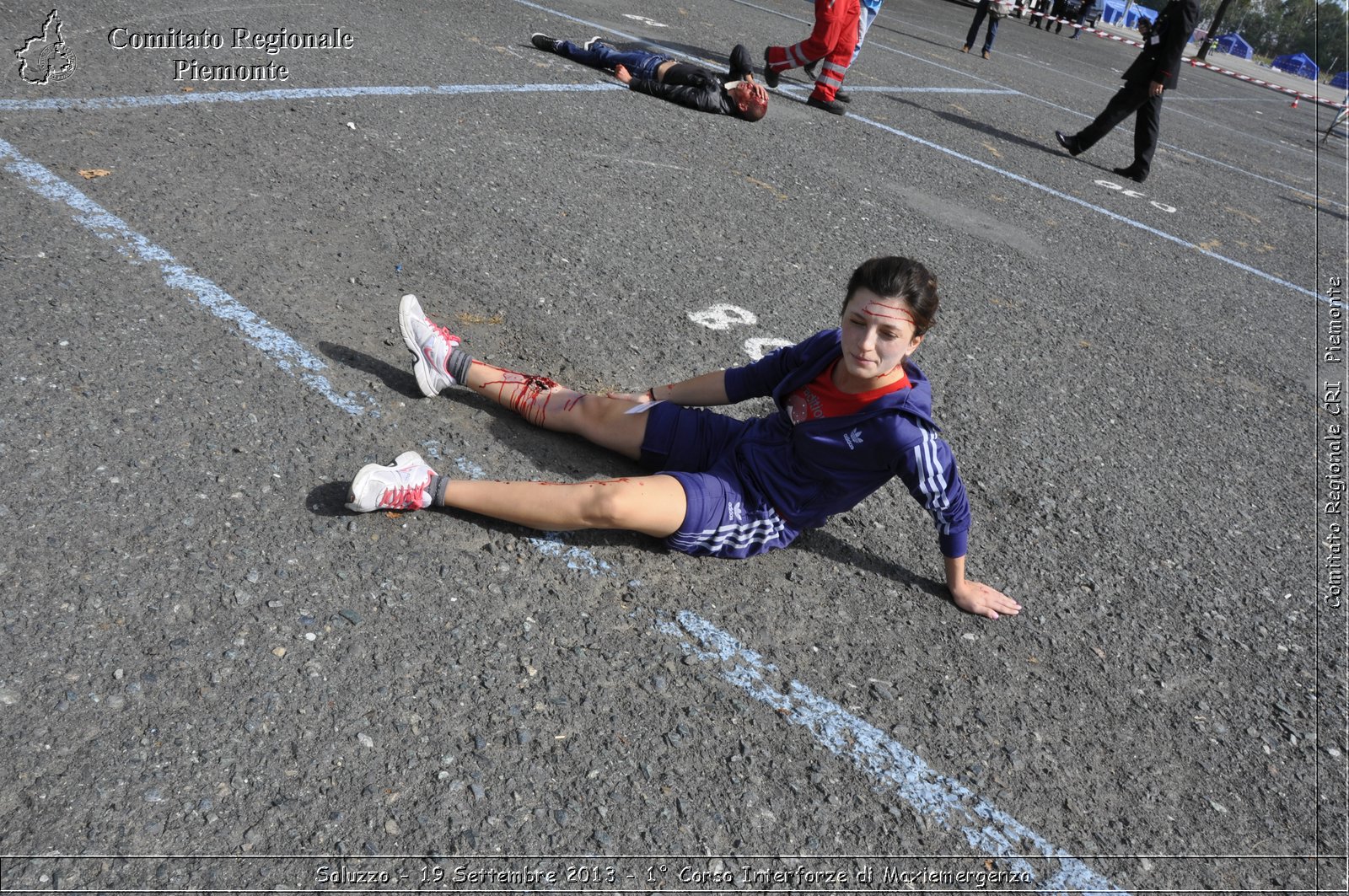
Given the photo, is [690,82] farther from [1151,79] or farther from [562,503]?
[562,503]

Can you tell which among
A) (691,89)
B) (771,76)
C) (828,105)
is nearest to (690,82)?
(691,89)

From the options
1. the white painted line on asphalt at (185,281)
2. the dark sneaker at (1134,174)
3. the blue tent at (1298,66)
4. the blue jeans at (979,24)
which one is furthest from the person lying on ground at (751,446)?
the blue tent at (1298,66)

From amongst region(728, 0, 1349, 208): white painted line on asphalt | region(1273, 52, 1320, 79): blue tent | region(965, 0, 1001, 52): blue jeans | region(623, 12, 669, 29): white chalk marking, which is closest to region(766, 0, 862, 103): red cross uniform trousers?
region(728, 0, 1349, 208): white painted line on asphalt

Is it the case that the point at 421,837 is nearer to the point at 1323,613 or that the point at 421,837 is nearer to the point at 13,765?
the point at 13,765

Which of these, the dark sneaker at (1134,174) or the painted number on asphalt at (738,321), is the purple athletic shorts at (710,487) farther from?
the dark sneaker at (1134,174)

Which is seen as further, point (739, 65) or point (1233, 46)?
point (1233, 46)

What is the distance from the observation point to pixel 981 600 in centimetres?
323

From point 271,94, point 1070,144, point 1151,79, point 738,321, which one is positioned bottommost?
point 738,321

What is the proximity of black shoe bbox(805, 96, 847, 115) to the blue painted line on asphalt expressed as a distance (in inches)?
88.3

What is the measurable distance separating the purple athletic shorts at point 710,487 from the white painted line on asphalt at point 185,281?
3.26ft

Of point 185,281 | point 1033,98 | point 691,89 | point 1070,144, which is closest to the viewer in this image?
point 185,281

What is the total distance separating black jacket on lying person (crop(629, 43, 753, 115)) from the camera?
7.85 m

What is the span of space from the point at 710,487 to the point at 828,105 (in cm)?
698

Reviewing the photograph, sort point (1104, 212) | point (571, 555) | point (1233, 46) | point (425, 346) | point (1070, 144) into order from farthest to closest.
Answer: point (1233, 46) < point (1070, 144) < point (1104, 212) < point (425, 346) < point (571, 555)
